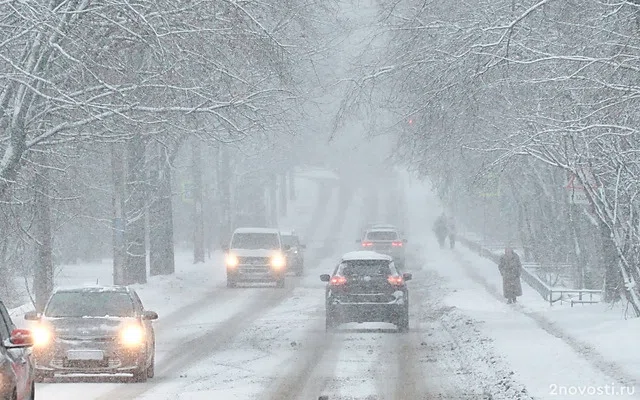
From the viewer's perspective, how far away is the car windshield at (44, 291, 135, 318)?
67.4 ft

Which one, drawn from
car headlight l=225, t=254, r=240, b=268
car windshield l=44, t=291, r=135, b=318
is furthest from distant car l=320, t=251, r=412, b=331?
car headlight l=225, t=254, r=240, b=268

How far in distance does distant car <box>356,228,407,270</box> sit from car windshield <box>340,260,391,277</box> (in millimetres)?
28882

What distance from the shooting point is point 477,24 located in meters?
23.3

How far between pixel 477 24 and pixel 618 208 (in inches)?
218

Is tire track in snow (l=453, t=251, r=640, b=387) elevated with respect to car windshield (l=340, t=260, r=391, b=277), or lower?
lower

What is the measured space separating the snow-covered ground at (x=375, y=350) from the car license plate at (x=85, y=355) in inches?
14.8

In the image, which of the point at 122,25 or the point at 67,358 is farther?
the point at 122,25

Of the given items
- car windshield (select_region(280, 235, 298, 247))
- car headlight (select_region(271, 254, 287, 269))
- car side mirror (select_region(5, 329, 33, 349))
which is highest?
car windshield (select_region(280, 235, 298, 247))

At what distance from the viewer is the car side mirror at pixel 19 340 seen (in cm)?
1224

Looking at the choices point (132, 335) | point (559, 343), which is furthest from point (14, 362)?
point (559, 343)

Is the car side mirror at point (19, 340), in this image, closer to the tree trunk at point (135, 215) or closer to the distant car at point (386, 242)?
the tree trunk at point (135, 215)

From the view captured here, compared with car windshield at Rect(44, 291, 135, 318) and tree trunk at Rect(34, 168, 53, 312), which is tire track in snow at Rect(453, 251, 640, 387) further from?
tree trunk at Rect(34, 168, 53, 312)

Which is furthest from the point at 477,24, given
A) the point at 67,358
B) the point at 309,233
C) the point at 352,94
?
the point at 309,233

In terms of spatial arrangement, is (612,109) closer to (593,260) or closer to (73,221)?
(73,221)
